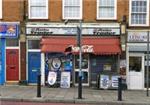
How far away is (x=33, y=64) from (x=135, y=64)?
5.92 m

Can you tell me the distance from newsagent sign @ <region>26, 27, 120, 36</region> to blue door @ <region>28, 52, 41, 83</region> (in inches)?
48.4

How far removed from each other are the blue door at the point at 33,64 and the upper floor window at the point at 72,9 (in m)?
2.81

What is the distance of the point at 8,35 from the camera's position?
85.8 feet

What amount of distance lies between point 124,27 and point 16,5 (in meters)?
6.38

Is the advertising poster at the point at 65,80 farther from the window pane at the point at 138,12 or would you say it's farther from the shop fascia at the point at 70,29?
the window pane at the point at 138,12

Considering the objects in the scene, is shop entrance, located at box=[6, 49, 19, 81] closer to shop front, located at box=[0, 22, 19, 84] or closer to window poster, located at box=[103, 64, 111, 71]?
shop front, located at box=[0, 22, 19, 84]

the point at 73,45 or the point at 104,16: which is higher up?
the point at 104,16

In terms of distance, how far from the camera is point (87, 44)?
2552 centimetres

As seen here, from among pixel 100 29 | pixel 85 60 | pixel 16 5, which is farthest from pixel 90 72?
pixel 16 5

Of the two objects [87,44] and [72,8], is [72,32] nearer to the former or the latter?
[87,44]

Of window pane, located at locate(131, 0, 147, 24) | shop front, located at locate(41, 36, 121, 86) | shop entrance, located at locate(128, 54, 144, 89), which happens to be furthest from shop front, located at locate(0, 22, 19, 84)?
window pane, located at locate(131, 0, 147, 24)

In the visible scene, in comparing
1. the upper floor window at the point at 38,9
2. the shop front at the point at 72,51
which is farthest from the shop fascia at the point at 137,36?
the upper floor window at the point at 38,9

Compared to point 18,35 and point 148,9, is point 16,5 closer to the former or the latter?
point 18,35

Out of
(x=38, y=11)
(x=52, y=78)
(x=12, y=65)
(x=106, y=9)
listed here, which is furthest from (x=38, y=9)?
(x=52, y=78)
